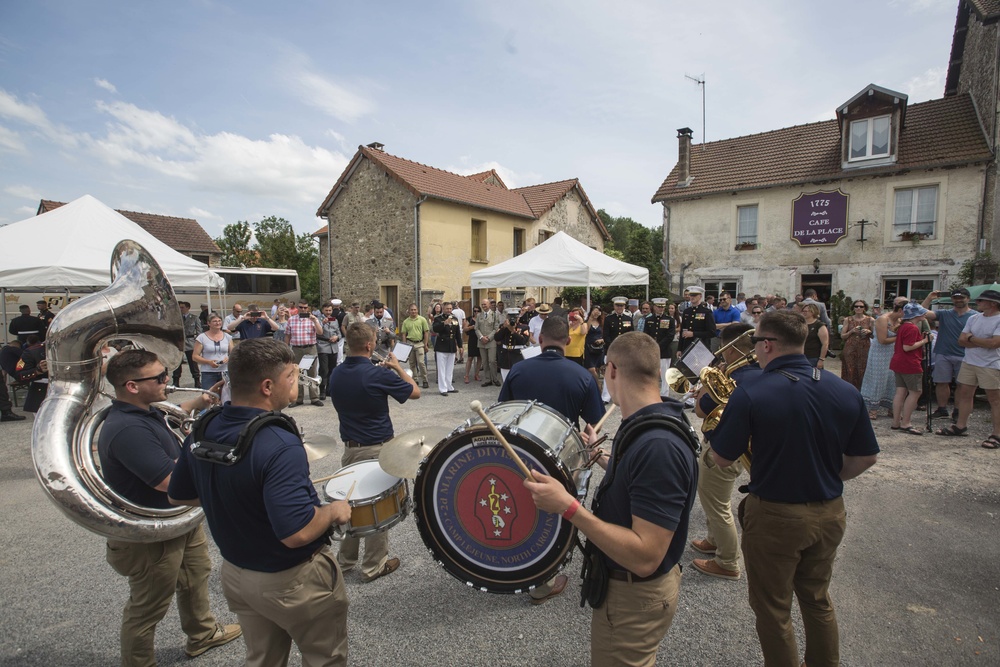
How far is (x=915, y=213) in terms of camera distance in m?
16.4

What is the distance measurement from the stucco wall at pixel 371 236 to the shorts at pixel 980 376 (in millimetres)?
17019

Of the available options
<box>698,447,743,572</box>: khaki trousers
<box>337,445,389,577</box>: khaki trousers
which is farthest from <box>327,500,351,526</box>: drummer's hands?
<box>698,447,743,572</box>: khaki trousers

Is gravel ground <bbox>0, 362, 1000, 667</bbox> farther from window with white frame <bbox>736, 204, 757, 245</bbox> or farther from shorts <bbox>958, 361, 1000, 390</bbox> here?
window with white frame <bbox>736, 204, 757, 245</bbox>

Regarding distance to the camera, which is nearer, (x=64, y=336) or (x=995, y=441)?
(x=64, y=336)

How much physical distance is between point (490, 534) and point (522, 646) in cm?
133

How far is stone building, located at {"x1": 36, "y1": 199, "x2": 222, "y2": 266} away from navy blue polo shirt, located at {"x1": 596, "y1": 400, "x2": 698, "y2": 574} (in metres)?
34.2

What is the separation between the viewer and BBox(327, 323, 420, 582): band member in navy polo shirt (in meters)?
3.61

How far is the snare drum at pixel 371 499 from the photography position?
2456mm

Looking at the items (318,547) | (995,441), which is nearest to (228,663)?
(318,547)

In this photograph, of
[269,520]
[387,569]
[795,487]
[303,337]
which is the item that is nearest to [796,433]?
[795,487]

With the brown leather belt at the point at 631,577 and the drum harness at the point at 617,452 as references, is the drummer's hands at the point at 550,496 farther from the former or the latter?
the brown leather belt at the point at 631,577

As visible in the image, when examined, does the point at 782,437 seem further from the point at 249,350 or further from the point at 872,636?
the point at 249,350

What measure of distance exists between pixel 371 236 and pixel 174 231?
17.7m

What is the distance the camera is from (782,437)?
2.40 metres
